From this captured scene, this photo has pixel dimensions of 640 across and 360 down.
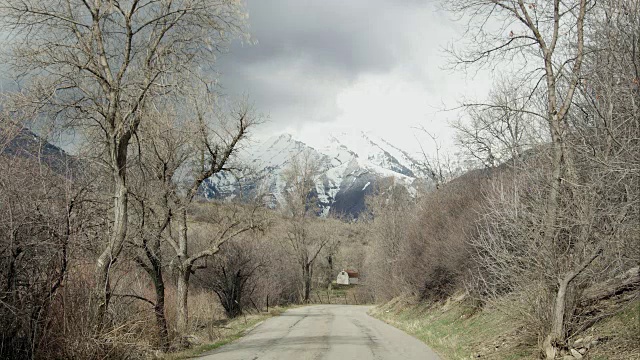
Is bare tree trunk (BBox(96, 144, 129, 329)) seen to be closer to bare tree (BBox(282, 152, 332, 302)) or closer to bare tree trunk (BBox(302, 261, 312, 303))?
bare tree (BBox(282, 152, 332, 302))

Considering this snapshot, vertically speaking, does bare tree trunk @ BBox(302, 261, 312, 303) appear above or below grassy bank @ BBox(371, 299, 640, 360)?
above

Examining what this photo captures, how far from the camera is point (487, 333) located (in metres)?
14.3

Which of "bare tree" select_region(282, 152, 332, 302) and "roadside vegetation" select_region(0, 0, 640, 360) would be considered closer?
"roadside vegetation" select_region(0, 0, 640, 360)

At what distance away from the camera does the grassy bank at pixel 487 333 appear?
8.43m

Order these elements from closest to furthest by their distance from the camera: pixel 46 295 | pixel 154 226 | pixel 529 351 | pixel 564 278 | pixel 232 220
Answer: pixel 46 295 → pixel 564 278 → pixel 529 351 → pixel 154 226 → pixel 232 220

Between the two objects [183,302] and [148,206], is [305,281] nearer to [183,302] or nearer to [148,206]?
[183,302]

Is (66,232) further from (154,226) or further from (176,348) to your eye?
(154,226)

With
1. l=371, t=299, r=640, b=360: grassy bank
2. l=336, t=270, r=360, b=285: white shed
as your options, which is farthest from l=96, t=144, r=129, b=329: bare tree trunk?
l=336, t=270, r=360, b=285: white shed

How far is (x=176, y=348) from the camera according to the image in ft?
46.5

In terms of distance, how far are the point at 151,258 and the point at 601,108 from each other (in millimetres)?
12157

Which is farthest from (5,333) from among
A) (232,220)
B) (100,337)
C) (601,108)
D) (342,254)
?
(342,254)

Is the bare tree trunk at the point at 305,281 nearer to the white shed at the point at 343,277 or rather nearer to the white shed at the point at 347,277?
the white shed at the point at 347,277

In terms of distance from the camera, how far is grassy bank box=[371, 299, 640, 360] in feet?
27.7

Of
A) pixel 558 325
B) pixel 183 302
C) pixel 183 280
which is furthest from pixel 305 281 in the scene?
pixel 558 325
